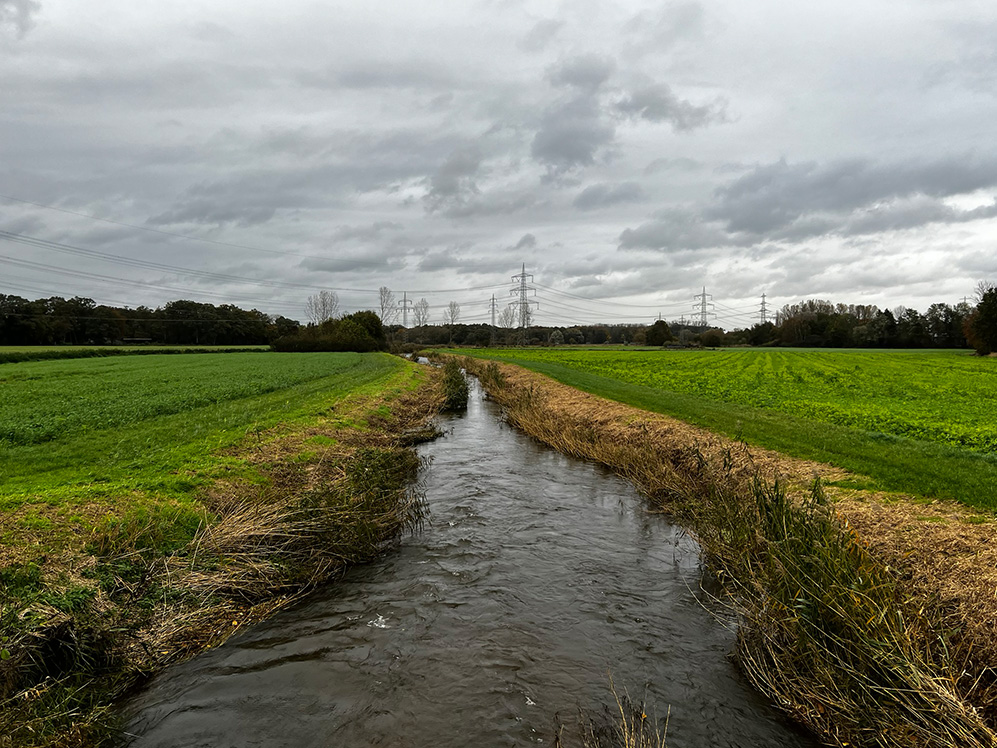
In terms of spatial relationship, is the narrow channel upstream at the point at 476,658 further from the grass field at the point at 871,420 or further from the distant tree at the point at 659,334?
the distant tree at the point at 659,334

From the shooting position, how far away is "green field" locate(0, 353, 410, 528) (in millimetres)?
9133

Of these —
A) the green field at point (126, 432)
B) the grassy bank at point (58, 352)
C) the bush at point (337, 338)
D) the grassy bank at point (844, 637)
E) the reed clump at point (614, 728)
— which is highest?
the bush at point (337, 338)

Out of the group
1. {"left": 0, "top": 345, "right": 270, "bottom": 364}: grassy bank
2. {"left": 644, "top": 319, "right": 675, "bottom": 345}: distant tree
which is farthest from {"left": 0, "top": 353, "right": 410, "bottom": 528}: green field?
{"left": 644, "top": 319, "right": 675, "bottom": 345}: distant tree

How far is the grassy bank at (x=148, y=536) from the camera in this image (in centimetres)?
524

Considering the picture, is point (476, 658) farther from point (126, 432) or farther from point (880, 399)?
point (880, 399)

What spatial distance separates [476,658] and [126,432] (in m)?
12.2

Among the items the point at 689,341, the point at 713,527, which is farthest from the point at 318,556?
the point at 689,341

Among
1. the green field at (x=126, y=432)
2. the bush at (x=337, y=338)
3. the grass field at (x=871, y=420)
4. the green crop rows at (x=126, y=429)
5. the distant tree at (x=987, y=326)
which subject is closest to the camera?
the green field at (x=126, y=432)

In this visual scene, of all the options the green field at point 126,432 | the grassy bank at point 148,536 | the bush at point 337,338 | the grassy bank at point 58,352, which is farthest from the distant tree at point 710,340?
the grassy bank at point 148,536

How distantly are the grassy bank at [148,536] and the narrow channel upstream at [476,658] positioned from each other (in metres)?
0.45

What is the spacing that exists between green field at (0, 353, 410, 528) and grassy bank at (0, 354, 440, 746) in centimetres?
6

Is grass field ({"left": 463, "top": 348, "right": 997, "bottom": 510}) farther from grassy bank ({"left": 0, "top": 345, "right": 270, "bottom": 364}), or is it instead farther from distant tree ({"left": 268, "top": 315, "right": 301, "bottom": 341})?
distant tree ({"left": 268, "top": 315, "right": 301, "bottom": 341})

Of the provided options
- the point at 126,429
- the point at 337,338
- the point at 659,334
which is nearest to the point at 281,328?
the point at 337,338

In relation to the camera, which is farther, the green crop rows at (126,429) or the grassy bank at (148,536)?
the green crop rows at (126,429)
